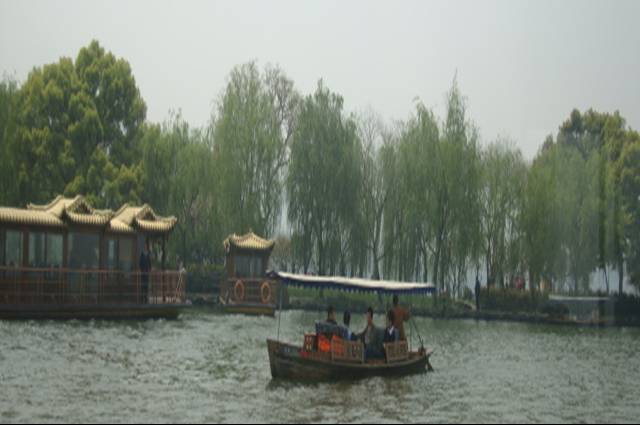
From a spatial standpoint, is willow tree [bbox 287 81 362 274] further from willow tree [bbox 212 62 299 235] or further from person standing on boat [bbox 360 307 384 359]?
person standing on boat [bbox 360 307 384 359]

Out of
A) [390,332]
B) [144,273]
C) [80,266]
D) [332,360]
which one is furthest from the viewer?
[144,273]

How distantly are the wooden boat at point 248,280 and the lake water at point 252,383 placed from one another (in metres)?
10.3

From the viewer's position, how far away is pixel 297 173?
59.0 meters

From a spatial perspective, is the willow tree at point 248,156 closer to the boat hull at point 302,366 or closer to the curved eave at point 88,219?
the curved eave at point 88,219

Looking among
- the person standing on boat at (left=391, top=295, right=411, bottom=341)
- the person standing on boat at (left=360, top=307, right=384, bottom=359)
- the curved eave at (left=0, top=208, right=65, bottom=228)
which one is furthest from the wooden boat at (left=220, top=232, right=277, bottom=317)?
the person standing on boat at (left=360, top=307, right=384, bottom=359)

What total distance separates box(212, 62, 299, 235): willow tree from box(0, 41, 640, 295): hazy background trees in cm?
8

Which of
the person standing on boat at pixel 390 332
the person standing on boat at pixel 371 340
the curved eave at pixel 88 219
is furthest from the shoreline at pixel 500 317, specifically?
the person standing on boat at pixel 371 340

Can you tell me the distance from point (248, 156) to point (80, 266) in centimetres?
1985

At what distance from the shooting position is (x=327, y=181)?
5844 cm

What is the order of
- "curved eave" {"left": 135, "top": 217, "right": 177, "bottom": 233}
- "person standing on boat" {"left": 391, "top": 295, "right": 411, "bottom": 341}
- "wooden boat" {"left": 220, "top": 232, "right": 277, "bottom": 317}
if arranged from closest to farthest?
"person standing on boat" {"left": 391, "top": 295, "right": 411, "bottom": 341}
"curved eave" {"left": 135, "top": 217, "right": 177, "bottom": 233}
"wooden boat" {"left": 220, "top": 232, "right": 277, "bottom": 317}

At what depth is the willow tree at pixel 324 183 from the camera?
5822 cm

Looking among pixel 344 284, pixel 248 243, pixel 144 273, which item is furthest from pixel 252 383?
pixel 248 243

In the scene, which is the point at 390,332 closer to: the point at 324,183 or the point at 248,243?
the point at 248,243

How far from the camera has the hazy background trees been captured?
182 feet
